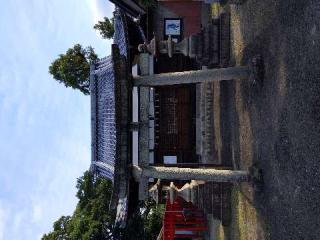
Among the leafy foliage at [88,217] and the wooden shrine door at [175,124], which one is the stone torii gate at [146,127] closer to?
the wooden shrine door at [175,124]

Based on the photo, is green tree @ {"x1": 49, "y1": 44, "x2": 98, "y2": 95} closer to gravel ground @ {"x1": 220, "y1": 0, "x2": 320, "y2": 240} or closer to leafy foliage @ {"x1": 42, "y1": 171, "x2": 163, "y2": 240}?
leafy foliage @ {"x1": 42, "y1": 171, "x2": 163, "y2": 240}

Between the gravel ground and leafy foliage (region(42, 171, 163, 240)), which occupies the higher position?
the gravel ground

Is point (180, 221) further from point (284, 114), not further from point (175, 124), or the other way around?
point (284, 114)

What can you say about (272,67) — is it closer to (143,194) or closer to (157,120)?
(143,194)

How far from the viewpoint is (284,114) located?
660 inches

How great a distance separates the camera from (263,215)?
19188 mm

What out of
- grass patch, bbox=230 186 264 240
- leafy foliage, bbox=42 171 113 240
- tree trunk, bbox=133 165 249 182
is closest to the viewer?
tree trunk, bbox=133 165 249 182

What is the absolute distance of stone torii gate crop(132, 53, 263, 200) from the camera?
60.1 ft

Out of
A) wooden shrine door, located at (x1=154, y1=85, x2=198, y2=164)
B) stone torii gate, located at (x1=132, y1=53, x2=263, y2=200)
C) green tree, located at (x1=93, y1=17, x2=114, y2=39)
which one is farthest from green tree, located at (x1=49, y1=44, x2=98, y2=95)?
stone torii gate, located at (x1=132, y1=53, x2=263, y2=200)

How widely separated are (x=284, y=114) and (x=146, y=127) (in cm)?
577

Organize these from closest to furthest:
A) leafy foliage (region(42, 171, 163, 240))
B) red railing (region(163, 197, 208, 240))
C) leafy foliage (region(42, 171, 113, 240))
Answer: red railing (region(163, 197, 208, 240)) → leafy foliage (region(42, 171, 163, 240)) → leafy foliage (region(42, 171, 113, 240))

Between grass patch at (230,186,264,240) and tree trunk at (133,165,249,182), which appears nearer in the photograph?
tree trunk at (133,165,249,182)

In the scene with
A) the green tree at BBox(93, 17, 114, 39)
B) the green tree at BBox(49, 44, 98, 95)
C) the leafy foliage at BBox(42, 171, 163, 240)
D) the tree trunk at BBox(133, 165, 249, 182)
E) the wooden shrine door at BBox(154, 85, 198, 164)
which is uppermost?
the green tree at BBox(93, 17, 114, 39)

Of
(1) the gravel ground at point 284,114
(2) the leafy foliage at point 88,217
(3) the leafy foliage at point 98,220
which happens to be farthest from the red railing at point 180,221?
→ (1) the gravel ground at point 284,114
